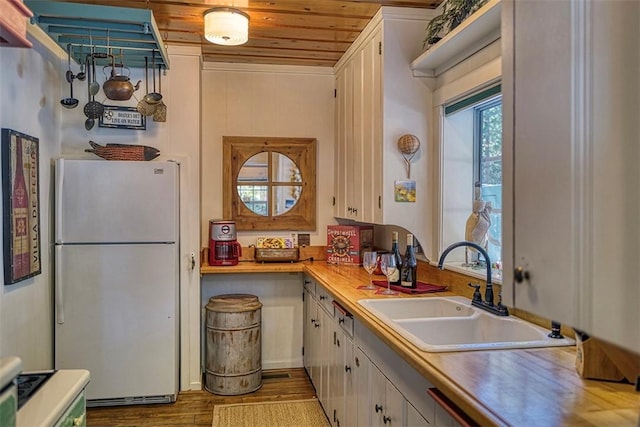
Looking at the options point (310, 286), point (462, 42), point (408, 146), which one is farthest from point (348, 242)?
point (462, 42)

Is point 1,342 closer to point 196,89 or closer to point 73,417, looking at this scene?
point 73,417

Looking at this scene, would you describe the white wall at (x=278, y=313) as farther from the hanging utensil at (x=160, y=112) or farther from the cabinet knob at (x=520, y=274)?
the cabinet knob at (x=520, y=274)

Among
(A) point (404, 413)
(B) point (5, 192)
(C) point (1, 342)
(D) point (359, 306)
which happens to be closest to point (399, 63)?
(D) point (359, 306)

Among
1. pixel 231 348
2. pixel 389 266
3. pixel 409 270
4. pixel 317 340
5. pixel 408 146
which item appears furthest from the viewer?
pixel 231 348

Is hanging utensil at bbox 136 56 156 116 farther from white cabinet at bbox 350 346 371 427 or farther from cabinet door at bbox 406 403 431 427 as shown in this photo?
cabinet door at bbox 406 403 431 427

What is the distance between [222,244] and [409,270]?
1.57 metres

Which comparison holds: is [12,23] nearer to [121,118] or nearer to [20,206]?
[20,206]

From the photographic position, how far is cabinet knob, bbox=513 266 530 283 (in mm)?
859

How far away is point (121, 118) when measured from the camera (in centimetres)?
334

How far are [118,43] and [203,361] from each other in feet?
7.71

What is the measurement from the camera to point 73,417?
153 cm

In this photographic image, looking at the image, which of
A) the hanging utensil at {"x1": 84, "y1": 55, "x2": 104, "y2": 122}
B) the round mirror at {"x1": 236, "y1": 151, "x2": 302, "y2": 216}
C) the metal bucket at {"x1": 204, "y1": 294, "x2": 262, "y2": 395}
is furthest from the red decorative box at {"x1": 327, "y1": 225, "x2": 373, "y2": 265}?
the hanging utensil at {"x1": 84, "y1": 55, "x2": 104, "y2": 122}

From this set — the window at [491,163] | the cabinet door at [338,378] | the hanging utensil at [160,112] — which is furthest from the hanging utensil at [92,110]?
the window at [491,163]

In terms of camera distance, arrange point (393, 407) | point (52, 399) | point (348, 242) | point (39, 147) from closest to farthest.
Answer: point (52, 399) < point (393, 407) < point (39, 147) < point (348, 242)
